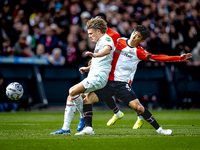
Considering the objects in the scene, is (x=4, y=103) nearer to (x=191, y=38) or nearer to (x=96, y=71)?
(x=96, y=71)

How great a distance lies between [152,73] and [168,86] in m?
0.90

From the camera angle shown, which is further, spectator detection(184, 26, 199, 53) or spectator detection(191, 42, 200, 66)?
spectator detection(184, 26, 199, 53)

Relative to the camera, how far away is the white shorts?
19.7ft

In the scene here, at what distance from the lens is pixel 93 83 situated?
6.01 metres

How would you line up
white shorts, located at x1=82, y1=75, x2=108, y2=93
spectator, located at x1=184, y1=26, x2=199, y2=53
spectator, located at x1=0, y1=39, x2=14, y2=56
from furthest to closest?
spectator, located at x1=184, y1=26, x2=199, y2=53 < spectator, located at x1=0, y1=39, x2=14, y2=56 < white shorts, located at x1=82, y1=75, x2=108, y2=93

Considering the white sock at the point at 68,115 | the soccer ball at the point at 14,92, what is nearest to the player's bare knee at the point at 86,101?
the white sock at the point at 68,115

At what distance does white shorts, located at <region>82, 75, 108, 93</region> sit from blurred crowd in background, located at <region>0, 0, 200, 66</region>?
24.0 feet

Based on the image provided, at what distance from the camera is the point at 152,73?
15.2m

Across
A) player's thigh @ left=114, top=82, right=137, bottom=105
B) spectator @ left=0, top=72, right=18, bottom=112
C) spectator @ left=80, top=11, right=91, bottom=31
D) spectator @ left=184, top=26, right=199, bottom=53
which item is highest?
spectator @ left=80, top=11, right=91, bottom=31

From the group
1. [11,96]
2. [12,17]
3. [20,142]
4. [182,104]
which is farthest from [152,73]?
[20,142]

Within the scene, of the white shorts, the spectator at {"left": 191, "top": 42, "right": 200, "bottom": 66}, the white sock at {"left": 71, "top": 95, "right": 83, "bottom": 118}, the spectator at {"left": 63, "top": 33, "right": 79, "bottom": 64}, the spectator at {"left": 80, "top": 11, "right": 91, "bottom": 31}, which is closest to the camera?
the white shorts

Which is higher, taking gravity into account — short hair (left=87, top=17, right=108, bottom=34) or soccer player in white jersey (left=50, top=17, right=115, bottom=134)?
short hair (left=87, top=17, right=108, bottom=34)

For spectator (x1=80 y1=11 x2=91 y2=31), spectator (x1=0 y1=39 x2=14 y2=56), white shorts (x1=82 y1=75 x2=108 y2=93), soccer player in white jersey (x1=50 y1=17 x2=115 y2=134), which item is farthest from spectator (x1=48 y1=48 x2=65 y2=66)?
white shorts (x1=82 y1=75 x2=108 y2=93)

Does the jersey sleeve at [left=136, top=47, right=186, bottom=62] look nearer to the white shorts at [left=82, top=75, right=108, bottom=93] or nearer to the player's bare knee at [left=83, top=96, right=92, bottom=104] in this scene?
the white shorts at [left=82, top=75, right=108, bottom=93]
